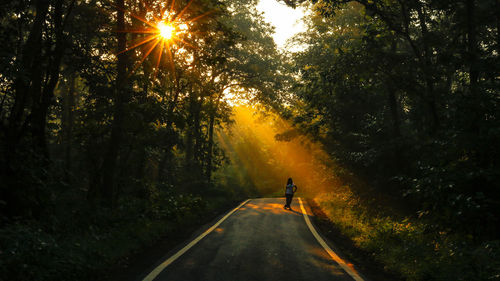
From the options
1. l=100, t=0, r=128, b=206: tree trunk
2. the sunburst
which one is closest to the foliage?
the sunburst

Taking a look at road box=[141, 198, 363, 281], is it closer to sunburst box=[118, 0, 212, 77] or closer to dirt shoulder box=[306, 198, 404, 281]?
dirt shoulder box=[306, 198, 404, 281]

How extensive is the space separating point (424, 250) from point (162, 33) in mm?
10162

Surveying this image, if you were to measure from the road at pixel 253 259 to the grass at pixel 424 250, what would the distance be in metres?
1.16

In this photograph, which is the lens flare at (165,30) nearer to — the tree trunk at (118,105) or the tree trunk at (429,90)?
the tree trunk at (118,105)

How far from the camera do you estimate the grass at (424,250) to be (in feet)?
20.3

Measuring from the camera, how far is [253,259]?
7820 millimetres

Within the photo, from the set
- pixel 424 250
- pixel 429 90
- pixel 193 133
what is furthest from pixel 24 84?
pixel 193 133

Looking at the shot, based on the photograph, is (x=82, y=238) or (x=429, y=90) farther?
(x=429, y=90)

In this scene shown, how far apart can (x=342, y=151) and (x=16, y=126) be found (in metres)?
15.4

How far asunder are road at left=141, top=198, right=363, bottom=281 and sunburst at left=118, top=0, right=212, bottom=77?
19.2 ft

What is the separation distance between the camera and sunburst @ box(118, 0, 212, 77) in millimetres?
11172

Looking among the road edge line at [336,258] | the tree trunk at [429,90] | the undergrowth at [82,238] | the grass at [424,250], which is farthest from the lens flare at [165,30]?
the grass at [424,250]

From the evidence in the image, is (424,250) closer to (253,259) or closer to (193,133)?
(253,259)

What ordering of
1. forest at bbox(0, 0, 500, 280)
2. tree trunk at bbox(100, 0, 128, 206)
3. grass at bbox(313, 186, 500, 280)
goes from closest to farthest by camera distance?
grass at bbox(313, 186, 500, 280) → forest at bbox(0, 0, 500, 280) → tree trunk at bbox(100, 0, 128, 206)
